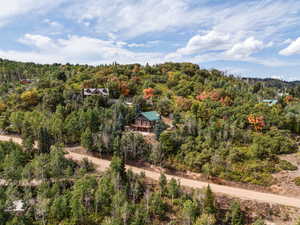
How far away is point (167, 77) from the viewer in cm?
7656

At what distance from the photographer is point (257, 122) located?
41.0 meters

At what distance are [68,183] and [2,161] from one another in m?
11.0

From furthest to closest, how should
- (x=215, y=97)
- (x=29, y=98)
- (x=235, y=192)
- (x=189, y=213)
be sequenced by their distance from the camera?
(x=215, y=97) < (x=29, y=98) < (x=235, y=192) < (x=189, y=213)

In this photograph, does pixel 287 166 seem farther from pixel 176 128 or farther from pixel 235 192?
pixel 176 128

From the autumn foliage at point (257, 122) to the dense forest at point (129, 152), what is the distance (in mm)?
188

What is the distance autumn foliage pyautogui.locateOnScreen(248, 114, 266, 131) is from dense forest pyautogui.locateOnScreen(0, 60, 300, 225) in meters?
0.19

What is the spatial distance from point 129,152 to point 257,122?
27158 mm

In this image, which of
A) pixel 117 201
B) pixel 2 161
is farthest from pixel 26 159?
pixel 117 201

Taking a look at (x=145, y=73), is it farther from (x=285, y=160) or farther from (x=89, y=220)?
(x=89, y=220)

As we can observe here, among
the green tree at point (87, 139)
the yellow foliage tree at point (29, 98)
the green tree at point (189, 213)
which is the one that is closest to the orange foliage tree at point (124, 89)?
the yellow foliage tree at point (29, 98)

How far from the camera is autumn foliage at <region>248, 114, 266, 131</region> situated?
41.0 meters

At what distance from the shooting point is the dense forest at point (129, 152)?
2359cm

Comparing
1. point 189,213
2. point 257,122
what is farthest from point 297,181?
point 189,213

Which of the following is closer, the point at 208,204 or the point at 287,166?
the point at 208,204
